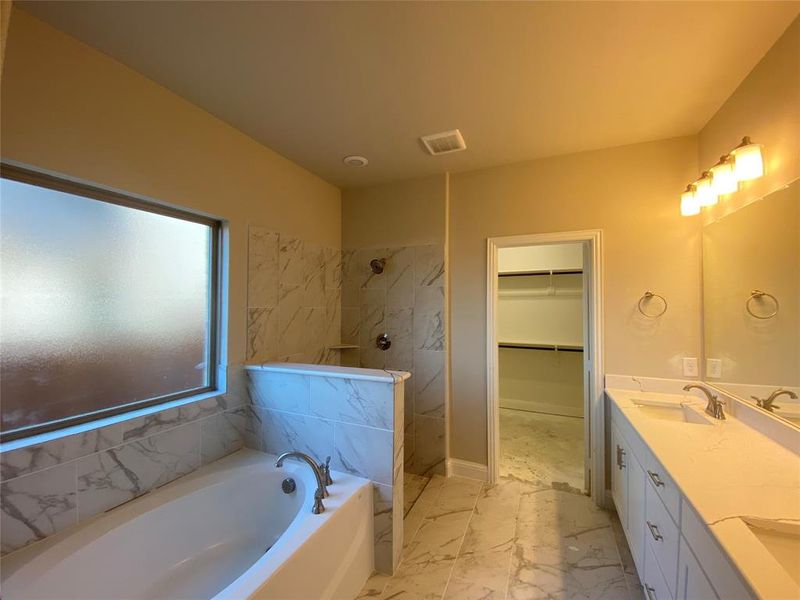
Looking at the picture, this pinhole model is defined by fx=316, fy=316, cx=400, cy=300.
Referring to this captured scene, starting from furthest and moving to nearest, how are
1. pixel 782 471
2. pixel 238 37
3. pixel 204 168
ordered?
pixel 204 168, pixel 238 37, pixel 782 471

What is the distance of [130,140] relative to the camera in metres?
1.50

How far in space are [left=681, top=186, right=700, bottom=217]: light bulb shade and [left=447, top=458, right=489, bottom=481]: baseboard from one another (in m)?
2.22

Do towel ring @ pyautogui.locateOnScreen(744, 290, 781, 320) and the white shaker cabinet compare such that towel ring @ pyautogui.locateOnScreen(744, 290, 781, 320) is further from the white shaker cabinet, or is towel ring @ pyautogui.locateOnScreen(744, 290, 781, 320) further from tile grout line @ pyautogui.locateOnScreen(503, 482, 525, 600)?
tile grout line @ pyautogui.locateOnScreen(503, 482, 525, 600)

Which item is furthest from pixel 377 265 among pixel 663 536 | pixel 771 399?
pixel 771 399

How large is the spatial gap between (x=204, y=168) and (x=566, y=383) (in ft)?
14.2

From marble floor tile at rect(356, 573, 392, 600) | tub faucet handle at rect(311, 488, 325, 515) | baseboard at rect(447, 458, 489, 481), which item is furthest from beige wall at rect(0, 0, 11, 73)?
baseboard at rect(447, 458, 489, 481)

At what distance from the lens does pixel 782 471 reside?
3.65 ft

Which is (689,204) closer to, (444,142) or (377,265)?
(444,142)

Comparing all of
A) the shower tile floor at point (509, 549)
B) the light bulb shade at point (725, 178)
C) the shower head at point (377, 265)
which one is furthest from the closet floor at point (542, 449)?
the light bulb shade at point (725, 178)

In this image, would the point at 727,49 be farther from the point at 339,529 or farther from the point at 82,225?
the point at 82,225

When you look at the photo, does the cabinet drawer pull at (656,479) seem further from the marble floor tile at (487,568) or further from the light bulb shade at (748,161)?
the light bulb shade at (748,161)

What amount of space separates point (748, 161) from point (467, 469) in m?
2.52

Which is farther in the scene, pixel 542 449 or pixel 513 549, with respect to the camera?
pixel 542 449

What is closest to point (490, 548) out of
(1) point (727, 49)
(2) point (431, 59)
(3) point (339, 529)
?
(3) point (339, 529)
